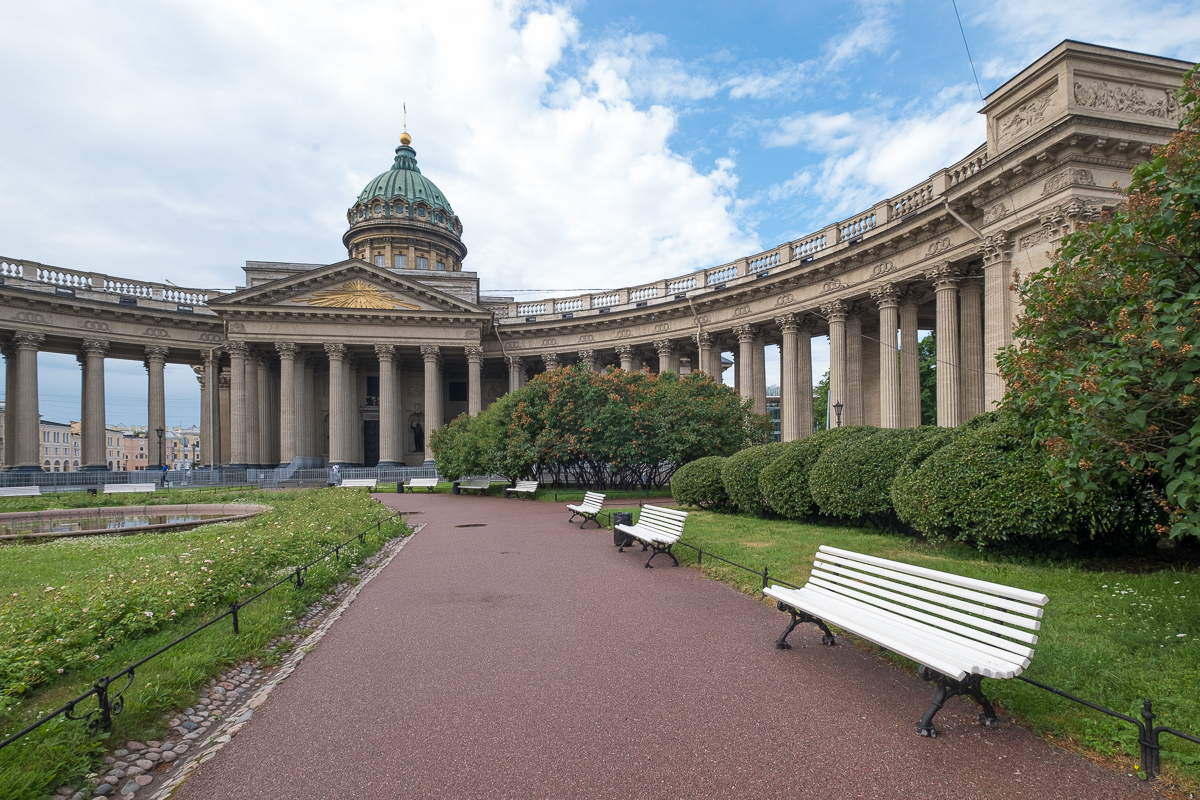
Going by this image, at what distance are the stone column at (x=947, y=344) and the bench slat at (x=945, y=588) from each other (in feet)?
56.0

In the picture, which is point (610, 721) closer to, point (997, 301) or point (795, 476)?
point (795, 476)

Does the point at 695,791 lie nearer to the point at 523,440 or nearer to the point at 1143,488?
the point at 1143,488

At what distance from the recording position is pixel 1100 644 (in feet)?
15.3

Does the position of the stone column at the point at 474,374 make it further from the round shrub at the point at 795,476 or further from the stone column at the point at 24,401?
the round shrub at the point at 795,476

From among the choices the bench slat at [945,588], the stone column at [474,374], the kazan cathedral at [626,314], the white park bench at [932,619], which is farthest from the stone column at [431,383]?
the white park bench at [932,619]

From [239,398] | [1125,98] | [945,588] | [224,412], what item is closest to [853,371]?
[1125,98]

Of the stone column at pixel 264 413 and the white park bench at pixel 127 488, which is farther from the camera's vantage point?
the stone column at pixel 264 413

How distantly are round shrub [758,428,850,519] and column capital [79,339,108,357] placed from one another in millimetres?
41423

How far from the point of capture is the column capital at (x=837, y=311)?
83.1 ft

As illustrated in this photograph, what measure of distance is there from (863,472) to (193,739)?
991cm

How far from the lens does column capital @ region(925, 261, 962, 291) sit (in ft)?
67.7

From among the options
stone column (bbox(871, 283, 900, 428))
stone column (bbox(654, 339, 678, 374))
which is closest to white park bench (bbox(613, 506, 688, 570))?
stone column (bbox(871, 283, 900, 428))

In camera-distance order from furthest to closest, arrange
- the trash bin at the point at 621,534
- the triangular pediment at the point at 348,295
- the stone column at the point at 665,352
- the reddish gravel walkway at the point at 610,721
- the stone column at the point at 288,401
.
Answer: the stone column at the point at 288,401, the triangular pediment at the point at 348,295, the stone column at the point at 665,352, the trash bin at the point at 621,534, the reddish gravel walkway at the point at 610,721

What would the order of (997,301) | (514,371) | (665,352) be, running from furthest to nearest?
(514,371) → (665,352) → (997,301)
